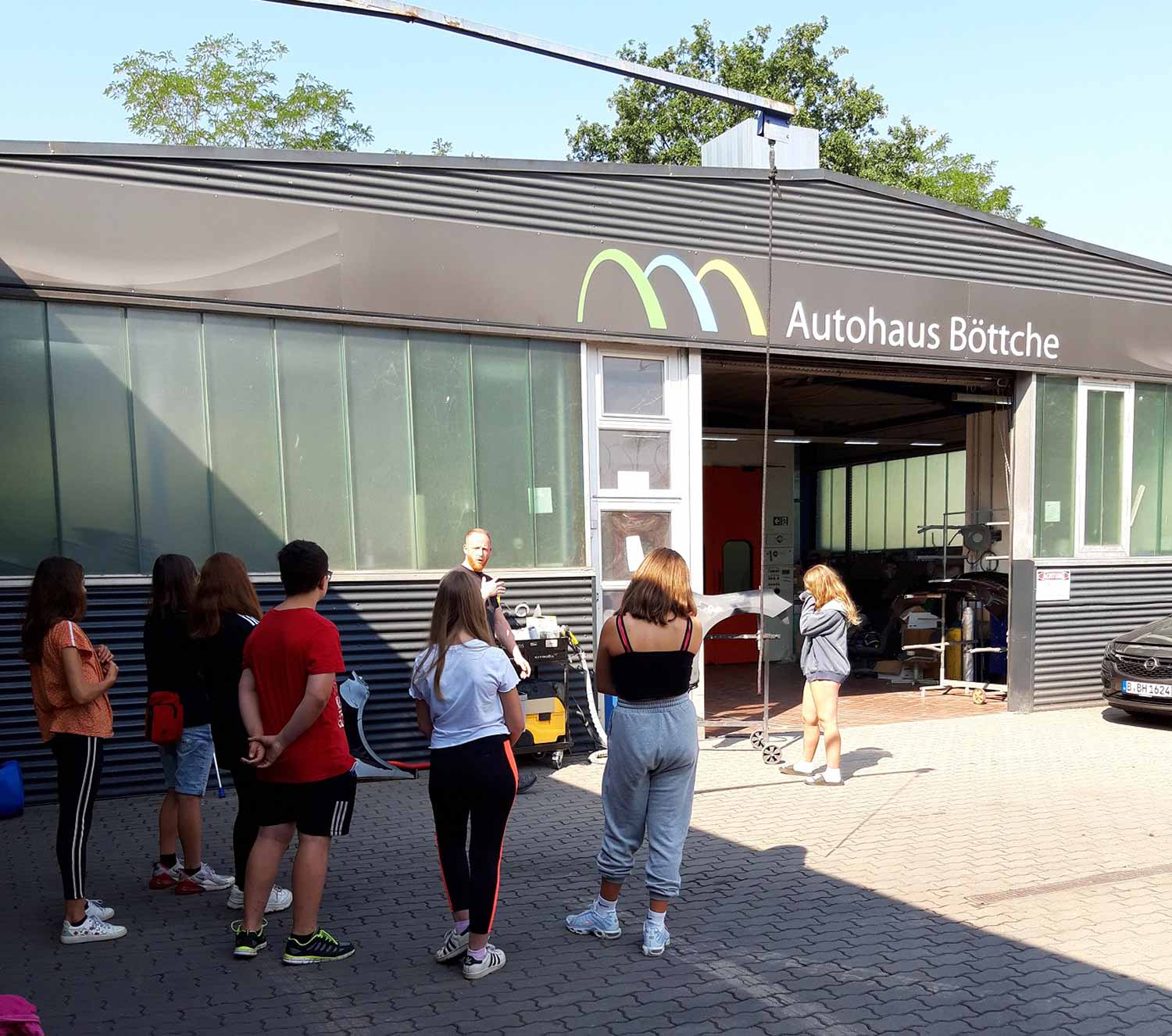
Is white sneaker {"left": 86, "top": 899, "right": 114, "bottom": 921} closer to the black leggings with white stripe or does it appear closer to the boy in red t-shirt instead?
the black leggings with white stripe

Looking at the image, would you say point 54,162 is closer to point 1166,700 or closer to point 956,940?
point 956,940

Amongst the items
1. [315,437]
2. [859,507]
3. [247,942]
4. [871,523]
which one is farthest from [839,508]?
[247,942]

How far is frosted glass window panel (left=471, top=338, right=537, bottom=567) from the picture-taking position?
9.07 metres

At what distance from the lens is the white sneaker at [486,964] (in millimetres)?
4438

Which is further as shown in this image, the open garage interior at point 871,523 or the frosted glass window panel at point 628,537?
the open garage interior at point 871,523

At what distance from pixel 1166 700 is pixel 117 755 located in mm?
9487

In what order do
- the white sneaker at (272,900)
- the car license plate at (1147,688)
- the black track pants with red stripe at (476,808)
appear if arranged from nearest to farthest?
the black track pants with red stripe at (476,808) → the white sneaker at (272,900) → the car license plate at (1147,688)

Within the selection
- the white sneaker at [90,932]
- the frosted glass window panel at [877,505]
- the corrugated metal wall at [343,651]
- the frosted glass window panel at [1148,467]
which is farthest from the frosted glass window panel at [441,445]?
the frosted glass window panel at [877,505]

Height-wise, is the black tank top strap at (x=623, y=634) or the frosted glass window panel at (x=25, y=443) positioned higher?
the frosted glass window panel at (x=25, y=443)

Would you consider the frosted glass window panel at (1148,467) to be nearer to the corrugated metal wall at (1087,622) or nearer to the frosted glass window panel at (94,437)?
the corrugated metal wall at (1087,622)

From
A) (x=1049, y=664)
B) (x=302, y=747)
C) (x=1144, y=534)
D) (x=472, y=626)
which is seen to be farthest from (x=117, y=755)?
(x=1144, y=534)

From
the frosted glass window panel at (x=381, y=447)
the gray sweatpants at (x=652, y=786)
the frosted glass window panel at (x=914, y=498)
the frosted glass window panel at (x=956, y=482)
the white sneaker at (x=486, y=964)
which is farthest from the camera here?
the frosted glass window panel at (x=914, y=498)

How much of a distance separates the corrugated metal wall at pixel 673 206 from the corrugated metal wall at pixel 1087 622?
3.20 metres

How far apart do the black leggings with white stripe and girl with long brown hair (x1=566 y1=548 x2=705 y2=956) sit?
234 centimetres
